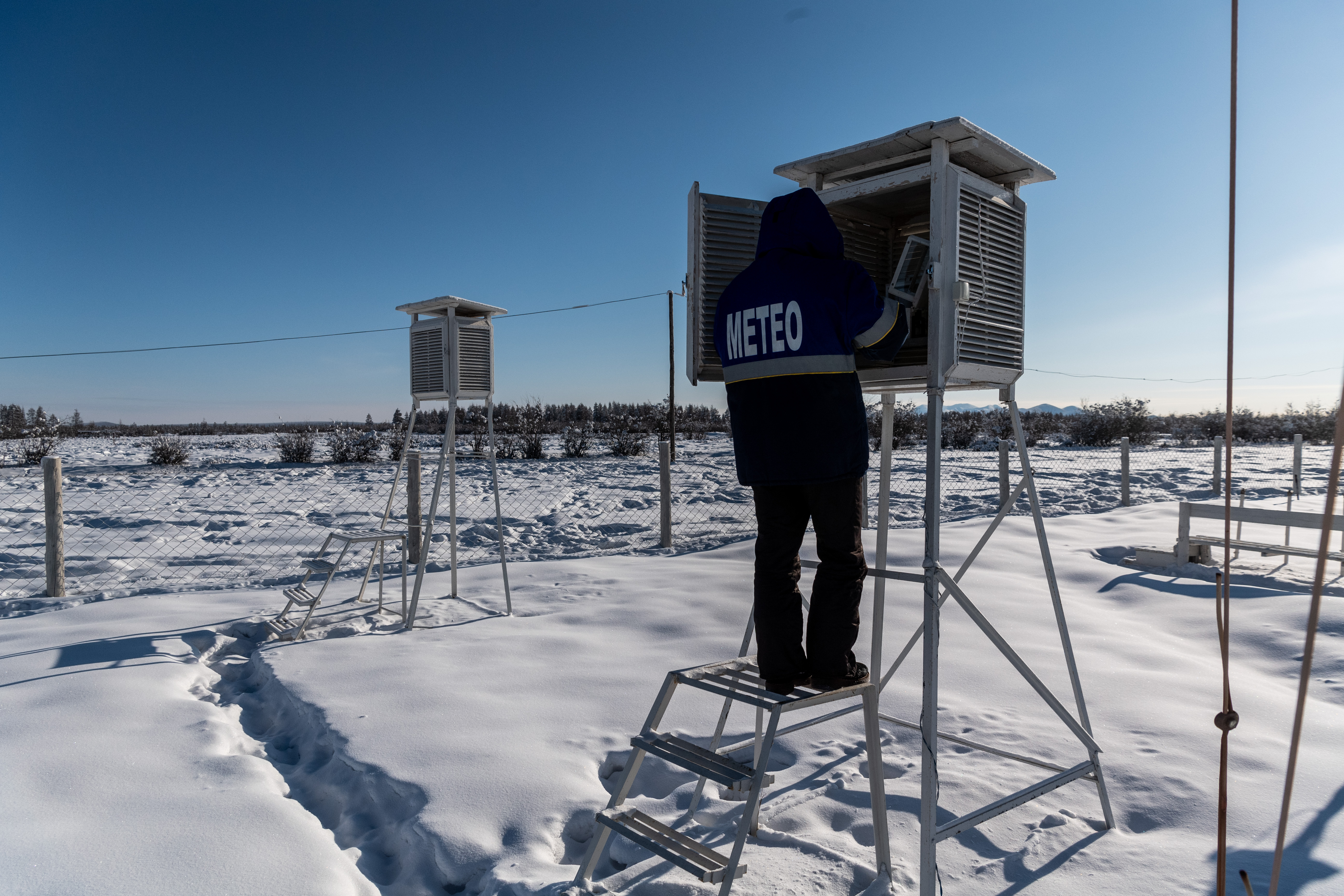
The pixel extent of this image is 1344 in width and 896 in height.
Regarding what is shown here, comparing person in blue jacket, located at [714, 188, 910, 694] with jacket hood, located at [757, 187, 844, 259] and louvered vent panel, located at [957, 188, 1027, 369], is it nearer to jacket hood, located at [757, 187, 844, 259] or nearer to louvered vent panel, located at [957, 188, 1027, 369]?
jacket hood, located at [757, 187, 844, 259]

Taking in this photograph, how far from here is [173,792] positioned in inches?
122

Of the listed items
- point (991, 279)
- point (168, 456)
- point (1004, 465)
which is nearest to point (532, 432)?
point (168, 456)

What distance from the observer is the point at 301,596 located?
566 cm

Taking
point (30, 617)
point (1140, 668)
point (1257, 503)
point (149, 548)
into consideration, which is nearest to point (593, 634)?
point (1140, 668)

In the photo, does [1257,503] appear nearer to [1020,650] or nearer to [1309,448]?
[1020,650]

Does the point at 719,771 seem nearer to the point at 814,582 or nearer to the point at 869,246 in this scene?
the point at 814,582

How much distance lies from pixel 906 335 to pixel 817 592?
36.8 inches

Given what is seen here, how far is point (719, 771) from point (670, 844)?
27 cm

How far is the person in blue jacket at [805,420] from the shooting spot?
8.30ft

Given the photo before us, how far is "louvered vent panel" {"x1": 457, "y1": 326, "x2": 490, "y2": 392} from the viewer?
6129 mm

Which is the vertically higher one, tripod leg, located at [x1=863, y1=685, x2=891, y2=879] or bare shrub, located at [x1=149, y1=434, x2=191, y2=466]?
bare shrub, located at [x1=149, y1=434, x2=191, y2=466]

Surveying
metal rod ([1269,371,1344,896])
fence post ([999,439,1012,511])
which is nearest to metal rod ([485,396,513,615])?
metal rod ([1269,371,1344,896])

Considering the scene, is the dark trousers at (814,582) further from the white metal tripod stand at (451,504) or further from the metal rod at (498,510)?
the metal rod at (498,510)

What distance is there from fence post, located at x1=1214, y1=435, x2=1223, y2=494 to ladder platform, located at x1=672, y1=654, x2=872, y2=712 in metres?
14.8
